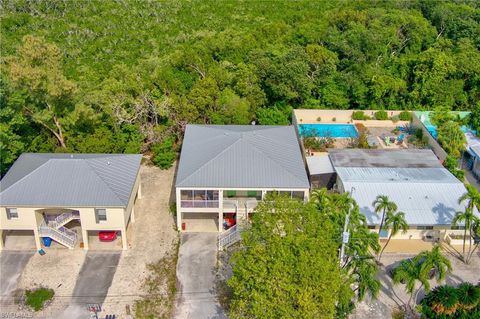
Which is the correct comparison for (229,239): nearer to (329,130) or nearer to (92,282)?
(92,282)

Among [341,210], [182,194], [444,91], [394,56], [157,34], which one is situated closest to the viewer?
[341,210]

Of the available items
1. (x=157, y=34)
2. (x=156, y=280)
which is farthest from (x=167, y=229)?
(x=157, y=34)

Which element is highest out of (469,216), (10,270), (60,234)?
(469,216)

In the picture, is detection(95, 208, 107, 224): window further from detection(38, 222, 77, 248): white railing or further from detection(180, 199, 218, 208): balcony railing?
detection(180, 199, 218, 208): balcony railing

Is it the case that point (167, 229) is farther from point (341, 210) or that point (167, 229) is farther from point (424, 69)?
point (424, 69)

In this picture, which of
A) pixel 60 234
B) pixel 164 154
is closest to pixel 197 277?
pixel 60 234

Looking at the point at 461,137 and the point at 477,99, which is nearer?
the point at 461,137

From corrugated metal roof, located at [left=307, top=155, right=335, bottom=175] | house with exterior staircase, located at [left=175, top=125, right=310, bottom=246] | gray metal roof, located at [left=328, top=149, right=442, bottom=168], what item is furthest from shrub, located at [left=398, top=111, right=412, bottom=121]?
house with exterior staircase, located at [left=175, top=125, right=310, bottom=246]
